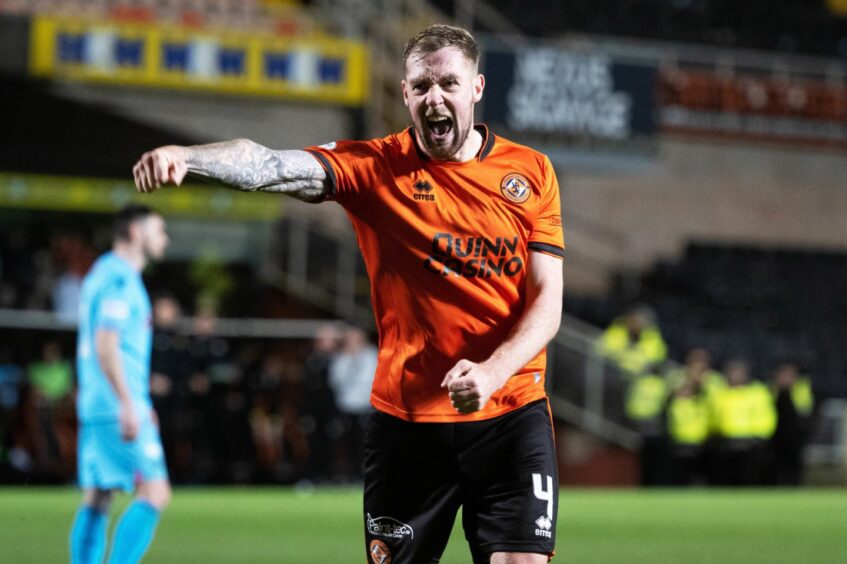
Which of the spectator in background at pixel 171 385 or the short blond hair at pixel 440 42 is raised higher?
the short blond hair at pixel 440 42

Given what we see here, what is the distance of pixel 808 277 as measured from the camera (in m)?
26.1

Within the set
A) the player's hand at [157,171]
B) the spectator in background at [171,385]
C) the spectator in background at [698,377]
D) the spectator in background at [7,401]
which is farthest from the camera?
the spectator in background at [698,377]

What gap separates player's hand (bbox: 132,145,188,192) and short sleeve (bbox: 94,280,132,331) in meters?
3.71

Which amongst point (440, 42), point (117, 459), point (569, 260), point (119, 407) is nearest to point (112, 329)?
point (119, 407)

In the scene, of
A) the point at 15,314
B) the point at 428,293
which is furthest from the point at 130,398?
the point at 15,314

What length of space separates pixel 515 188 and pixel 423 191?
Answer: 304 millimetres

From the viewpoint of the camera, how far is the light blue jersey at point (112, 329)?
7.48 metres

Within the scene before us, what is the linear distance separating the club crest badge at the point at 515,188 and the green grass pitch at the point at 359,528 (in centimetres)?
510

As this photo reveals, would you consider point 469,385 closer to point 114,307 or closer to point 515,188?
point 515,188

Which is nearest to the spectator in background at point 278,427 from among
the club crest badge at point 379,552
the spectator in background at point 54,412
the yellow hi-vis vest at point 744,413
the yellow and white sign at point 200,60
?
the spectator in background at point 54,412

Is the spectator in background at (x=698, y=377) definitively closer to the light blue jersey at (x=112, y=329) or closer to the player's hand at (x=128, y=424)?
the light blue jersey at (x=112, y=329)

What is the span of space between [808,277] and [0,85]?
48.8 feet

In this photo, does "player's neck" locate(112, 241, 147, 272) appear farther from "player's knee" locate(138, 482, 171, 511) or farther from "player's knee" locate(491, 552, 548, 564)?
"player's knee" locate(491, 552, 548, 564)

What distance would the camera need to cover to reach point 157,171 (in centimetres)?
381
